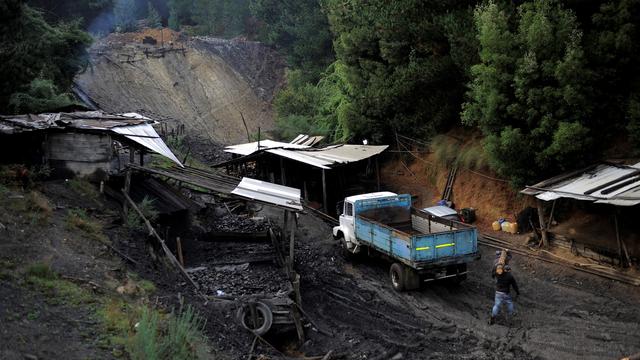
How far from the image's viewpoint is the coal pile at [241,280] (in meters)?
13.1

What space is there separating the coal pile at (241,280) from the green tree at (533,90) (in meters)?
8.29

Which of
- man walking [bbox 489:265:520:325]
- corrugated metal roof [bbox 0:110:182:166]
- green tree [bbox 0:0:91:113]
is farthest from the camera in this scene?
green tree [bbox 0:0:91:113]

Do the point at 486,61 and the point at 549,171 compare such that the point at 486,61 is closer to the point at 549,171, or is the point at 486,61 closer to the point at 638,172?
the point at 549,171

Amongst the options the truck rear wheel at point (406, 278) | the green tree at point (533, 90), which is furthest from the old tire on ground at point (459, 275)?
the green tree at point (533, 90)

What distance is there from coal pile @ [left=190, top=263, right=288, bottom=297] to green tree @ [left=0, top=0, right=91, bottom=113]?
28.8 feet

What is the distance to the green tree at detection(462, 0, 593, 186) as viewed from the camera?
15469 millimetres

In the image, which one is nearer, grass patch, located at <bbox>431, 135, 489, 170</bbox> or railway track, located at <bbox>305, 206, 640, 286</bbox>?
railway track, located at <bbox>305, 206, 640, 286</bbox>

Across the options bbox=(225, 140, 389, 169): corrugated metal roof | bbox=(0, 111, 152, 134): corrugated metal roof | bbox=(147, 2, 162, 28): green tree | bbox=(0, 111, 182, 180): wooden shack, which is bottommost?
bbox=(225, 140, 389, 169): corrugated metal roof

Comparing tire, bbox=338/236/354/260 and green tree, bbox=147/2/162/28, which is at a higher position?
green tree, bbox=147/2/162/28

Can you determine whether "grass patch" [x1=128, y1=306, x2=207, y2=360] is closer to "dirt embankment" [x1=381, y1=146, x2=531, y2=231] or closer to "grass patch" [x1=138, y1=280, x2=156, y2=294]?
"grass patch" [x1=138, y1=280, x2=156, y2=294]

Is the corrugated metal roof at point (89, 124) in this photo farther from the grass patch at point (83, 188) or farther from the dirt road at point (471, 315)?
the dirt road at point (471, 315)

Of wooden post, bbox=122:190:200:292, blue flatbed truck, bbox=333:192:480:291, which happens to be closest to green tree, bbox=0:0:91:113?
wooden post, bbox=122:190:200:292

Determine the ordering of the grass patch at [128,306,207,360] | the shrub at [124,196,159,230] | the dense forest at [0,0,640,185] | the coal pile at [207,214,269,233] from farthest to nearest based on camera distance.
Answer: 1. the coal pile at [207,214,269,233]
2. the dense forest at [0,0,640,185]
3. the shrub at [124,196,159,230]
4. the grass patch at [128,306,207,360]

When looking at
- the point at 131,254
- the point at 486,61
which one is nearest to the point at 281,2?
the point at 486,61
